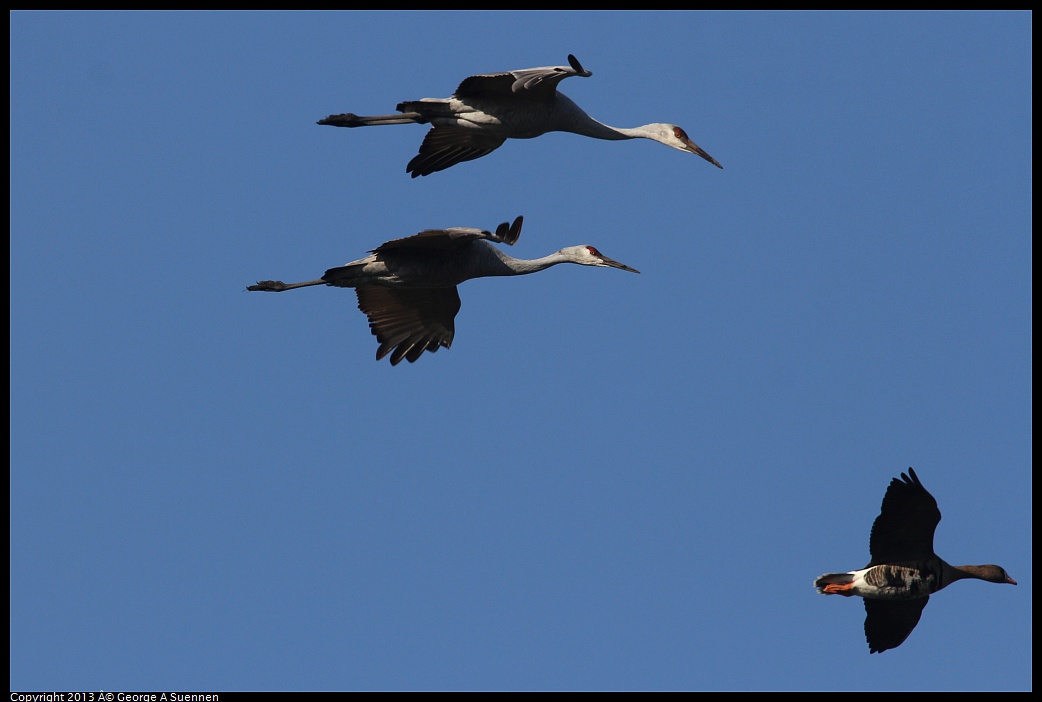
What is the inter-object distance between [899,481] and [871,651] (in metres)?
2.06

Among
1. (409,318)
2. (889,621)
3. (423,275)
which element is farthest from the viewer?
(409,318)

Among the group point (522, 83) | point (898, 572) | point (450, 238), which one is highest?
point (522, 83)

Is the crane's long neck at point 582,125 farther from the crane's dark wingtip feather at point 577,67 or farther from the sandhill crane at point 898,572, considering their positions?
the sandhill crane at point 898,572

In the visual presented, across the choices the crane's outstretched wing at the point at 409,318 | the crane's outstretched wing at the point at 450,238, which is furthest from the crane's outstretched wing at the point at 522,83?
the crane's outstretched wing at the point at 409,318

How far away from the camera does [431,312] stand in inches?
781

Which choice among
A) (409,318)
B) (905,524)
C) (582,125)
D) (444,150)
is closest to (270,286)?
(409,318)

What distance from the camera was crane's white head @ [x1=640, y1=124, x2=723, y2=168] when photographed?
20203 millimetres

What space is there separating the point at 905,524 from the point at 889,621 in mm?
1244

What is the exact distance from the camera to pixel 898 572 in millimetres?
19000

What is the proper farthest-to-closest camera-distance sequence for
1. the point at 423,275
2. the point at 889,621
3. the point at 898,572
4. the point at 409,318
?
the point at 409,318, the point at 889,621, the point at 898,572, the point at 423,275

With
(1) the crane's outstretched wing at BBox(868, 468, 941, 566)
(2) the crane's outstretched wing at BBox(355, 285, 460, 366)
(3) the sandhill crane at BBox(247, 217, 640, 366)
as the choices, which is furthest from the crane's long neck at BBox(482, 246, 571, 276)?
(1) the crane's outstretched wing at BBox(868, 468, 941, 566)

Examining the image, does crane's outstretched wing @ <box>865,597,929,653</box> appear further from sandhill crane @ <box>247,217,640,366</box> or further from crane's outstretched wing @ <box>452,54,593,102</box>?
crane's outstretched wing @ <box>452,54,593,102</box>

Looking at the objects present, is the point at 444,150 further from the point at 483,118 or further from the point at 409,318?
the point at 409,318
